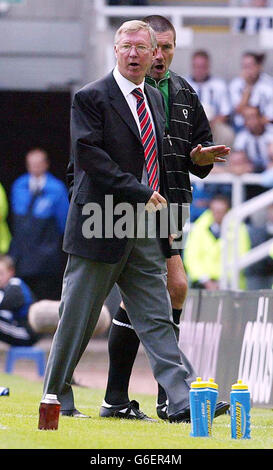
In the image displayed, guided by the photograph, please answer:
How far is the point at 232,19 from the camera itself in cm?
1900

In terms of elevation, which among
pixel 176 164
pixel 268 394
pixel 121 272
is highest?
pixel 176 164

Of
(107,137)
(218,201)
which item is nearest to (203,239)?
(218,201)

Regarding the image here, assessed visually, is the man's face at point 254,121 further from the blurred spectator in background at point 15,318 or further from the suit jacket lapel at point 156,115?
the suit jacket lapel at point 156,115

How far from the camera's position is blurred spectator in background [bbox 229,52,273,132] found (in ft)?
57.4

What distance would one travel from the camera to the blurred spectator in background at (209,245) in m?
16.4

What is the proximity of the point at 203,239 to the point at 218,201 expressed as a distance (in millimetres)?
494

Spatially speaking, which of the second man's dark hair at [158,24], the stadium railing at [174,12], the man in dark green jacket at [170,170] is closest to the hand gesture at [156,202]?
the man in dark green jacket at [170,170]

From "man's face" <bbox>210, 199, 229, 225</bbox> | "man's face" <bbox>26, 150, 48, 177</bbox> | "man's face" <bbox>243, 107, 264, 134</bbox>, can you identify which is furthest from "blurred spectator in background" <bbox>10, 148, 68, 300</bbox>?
"man's face" <bbox>243, 107, 264, 134</bbox>

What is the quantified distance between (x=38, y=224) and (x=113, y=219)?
1015cm

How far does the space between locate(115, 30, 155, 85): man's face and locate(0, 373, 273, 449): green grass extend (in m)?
2.05

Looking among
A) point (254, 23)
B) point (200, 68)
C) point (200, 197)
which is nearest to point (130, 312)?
point (200, 197)

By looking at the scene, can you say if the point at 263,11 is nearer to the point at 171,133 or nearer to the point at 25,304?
the point at 25,304

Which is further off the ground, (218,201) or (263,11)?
(263,11)

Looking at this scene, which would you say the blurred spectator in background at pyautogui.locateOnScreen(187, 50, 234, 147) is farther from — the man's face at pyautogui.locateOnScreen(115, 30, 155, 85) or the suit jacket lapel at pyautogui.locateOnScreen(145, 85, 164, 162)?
the man's face at pyautogui.locateOnScreen(115, 30, 155, 85)
